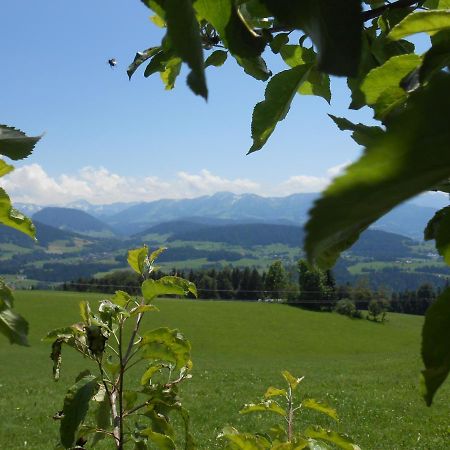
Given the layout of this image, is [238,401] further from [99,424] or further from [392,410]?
[99,424]

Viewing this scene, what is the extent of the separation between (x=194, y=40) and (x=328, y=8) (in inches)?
4.5

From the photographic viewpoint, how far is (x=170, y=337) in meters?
1.88

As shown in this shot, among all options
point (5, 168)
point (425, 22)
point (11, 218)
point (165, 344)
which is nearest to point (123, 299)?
point (165, 344)

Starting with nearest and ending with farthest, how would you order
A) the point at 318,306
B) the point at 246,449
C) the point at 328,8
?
the point at 328,8 → the point at 246,449 → the point at 318,306

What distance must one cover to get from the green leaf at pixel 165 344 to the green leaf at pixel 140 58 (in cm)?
100

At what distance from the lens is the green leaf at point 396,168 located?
0.87ft

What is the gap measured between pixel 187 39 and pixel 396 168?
0.77 ft

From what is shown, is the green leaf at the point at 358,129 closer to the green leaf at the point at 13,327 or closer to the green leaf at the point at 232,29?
the green leaf at the point at 232,29

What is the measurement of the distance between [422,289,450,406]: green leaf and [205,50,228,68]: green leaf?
952 mm

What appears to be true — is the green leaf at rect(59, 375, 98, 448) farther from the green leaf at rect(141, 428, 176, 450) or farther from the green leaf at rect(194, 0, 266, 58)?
the green leaf at rect(194, 0, 266, 58)

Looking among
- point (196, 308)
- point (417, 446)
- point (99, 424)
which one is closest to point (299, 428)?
point (417, 446)

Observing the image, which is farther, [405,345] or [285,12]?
[405,345]

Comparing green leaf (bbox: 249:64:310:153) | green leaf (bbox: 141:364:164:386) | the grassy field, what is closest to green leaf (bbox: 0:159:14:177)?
green leaf (bbox: 249:64:310:153)

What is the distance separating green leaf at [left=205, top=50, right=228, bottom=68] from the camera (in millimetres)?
1318
